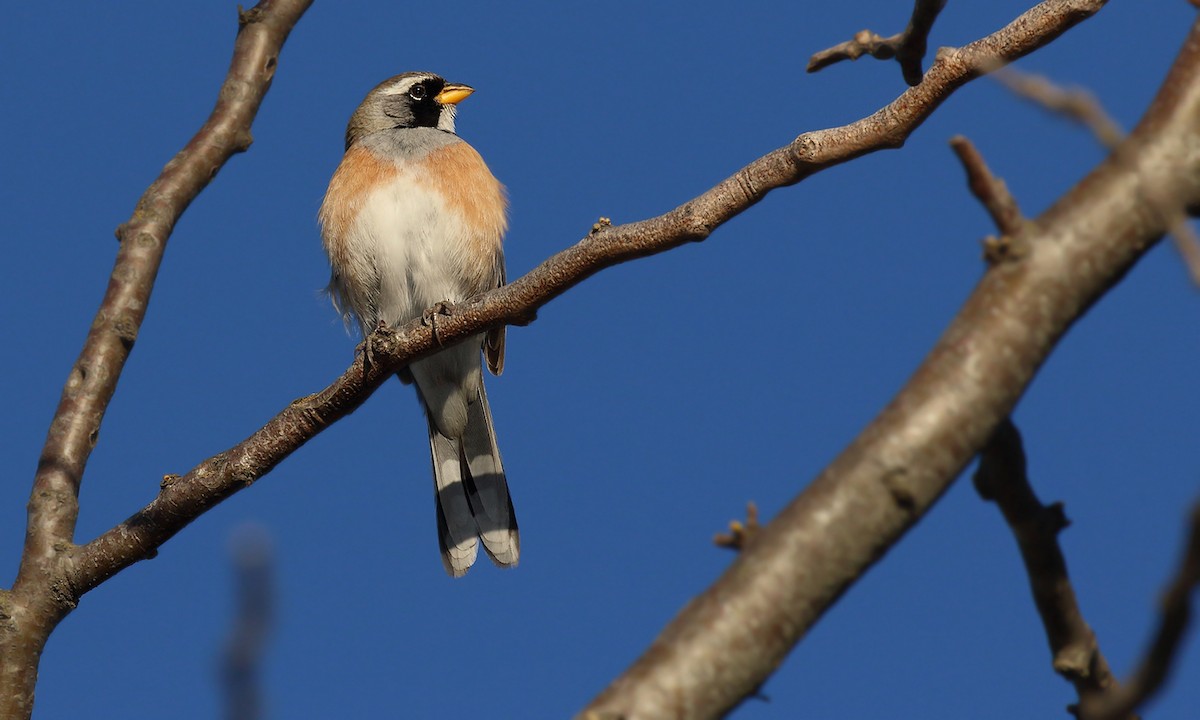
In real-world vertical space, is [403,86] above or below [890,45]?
above

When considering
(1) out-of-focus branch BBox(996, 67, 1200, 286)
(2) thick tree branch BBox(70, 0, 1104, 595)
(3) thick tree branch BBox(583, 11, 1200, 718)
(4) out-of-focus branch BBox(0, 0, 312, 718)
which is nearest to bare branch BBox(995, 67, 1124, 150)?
(1) out-of-focus branch BBox(996, 67, 1200, 286)

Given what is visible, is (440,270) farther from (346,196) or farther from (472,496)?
(472,496)

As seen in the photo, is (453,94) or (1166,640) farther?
(453,94)

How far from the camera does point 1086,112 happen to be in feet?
5.28

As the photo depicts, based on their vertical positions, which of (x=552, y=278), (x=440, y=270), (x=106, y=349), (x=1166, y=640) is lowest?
(x=1166, y=640)

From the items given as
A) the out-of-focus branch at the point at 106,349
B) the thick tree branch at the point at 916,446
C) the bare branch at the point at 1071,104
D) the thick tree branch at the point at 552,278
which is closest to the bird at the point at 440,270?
the out-of-focus branch at the point at 106,349

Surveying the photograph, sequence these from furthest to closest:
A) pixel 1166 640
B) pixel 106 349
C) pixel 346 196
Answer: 1. pixel 346 196
2. pixel 106 349
3. pixel 1166 640

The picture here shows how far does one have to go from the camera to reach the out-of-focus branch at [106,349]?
500 centimetres

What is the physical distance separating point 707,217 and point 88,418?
299 cm

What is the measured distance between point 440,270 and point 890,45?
4.32 metres

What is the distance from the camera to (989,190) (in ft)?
7.86

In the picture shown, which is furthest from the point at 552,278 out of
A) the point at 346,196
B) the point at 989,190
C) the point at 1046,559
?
the point at 346,196

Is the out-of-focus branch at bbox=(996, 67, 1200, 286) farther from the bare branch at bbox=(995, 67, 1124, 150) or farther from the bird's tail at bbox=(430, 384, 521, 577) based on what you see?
the bird's tail at bbox=(430, 384, 521, 577)

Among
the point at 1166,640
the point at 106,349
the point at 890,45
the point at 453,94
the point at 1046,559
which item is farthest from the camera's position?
the point at 453,94
